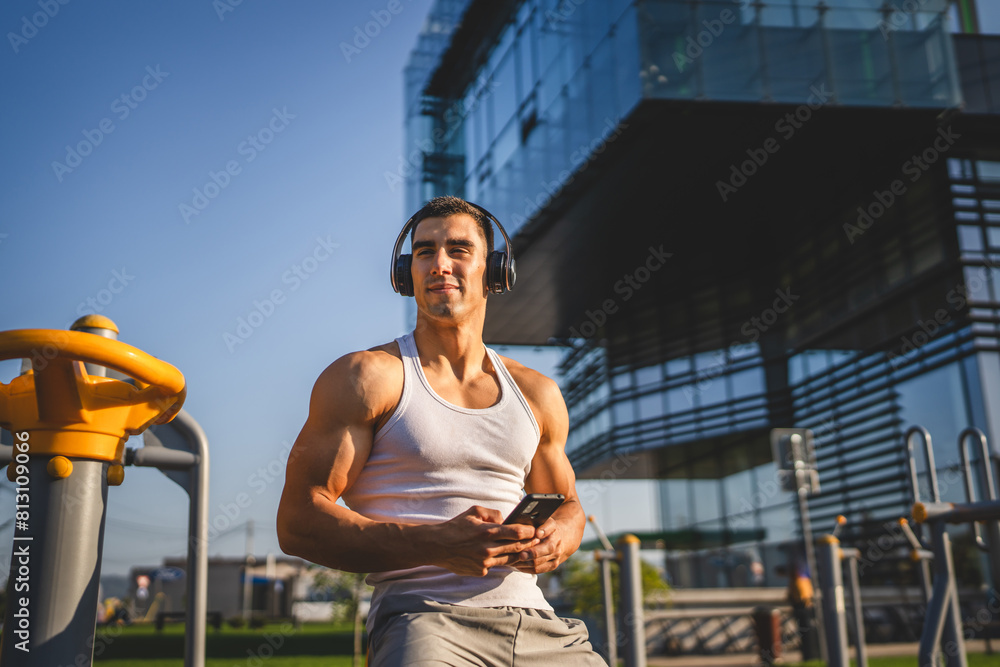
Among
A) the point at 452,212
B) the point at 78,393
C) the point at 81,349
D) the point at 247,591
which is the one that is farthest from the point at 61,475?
the point at 247,591

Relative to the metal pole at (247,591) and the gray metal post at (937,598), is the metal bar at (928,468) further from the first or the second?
the metal pole at (247,591)

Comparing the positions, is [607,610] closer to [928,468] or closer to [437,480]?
[928,468]

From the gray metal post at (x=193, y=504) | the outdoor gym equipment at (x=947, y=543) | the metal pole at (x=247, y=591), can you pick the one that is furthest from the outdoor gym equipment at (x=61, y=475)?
the metal pole at (x=247, y=591)

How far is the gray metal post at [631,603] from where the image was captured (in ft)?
21.9

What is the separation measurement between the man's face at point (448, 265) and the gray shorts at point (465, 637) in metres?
0.77

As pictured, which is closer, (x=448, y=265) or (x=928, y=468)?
(x=448, y=265)

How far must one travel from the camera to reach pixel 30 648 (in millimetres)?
1788

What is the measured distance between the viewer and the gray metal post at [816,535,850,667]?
22.7 ft

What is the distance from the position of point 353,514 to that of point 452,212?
3.02 ft

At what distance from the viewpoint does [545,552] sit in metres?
1.95

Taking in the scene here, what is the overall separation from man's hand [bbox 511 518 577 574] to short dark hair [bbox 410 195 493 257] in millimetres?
838

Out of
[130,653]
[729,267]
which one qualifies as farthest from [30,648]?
[729,267]

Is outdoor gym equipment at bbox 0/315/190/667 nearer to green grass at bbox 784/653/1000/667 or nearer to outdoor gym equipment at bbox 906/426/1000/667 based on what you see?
outdoor gym equipment at bbox 906/426/1000/667

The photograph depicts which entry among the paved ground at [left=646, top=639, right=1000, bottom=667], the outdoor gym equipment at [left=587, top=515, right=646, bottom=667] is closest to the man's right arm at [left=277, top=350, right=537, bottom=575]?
the outdoor gym equipment at [left=587, top=515, right=646, bottom=667]
